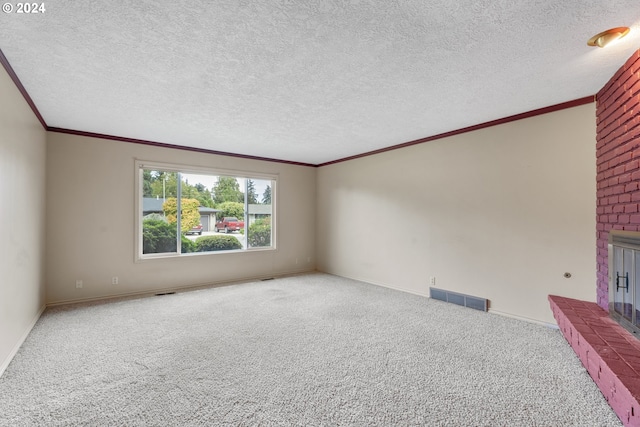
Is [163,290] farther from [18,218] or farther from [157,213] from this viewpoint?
[18,218]

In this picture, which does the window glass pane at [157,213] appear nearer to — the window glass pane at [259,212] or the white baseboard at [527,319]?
the window glass pane at [259,212]

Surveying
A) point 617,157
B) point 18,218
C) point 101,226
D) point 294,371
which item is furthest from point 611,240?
point 101,226

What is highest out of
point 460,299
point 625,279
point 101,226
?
point 101,226

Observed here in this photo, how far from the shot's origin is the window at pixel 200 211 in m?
4.72

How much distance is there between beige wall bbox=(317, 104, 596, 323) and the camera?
308 centimetres

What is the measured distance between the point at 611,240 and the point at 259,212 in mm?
5050

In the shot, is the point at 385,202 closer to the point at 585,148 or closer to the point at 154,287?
the point at 585,148

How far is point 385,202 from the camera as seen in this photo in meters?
5.11

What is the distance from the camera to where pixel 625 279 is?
90.4 inches

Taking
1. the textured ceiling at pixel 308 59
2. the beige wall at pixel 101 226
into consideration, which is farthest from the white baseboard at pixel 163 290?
the textured ceiling at pixel 308 59

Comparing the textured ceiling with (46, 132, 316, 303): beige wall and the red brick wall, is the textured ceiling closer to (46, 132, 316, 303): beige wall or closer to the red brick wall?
the red brick wall

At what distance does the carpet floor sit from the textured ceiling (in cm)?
239

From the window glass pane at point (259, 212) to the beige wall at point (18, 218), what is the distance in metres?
3.00

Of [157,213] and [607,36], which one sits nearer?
[607,36]
